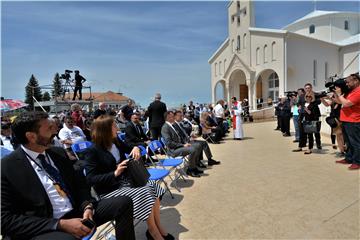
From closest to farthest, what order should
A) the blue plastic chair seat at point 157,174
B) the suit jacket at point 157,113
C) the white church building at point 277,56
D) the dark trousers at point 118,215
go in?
the dark trousers at point 118,215
the blue plastic chair seat at point 157,174
the suit jacket at point 157,113
the white church building at point 277,56

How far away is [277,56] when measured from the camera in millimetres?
25438

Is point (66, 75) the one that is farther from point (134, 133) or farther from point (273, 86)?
point (273, 86)

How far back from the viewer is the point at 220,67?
3312 centimetres

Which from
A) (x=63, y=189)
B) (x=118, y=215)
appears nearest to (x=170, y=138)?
(x=118, y=215)

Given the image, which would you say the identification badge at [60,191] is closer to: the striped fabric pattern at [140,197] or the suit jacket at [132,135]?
the striped fabric pattern at [140,197]

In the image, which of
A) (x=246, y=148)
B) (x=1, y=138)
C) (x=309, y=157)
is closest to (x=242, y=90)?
(x=246, y=148)

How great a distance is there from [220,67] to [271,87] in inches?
274

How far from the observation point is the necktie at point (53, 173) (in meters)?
2.54

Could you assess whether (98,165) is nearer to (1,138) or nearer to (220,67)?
(1,138)

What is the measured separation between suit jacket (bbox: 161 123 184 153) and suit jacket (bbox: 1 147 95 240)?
13.1 ft

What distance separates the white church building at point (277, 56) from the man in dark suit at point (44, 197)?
24.3 metres

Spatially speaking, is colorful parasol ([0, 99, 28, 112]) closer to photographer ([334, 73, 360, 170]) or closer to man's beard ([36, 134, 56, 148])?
man's beard ([36, 134, 56, 148])

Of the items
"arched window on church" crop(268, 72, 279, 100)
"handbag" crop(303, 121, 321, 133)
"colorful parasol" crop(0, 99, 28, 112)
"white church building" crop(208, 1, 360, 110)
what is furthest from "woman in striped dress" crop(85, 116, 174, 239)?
"arched window on church" crop(268, 72, 279, 100)

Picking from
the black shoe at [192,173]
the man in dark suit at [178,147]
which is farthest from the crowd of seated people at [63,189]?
the black shoe at [192,173]
